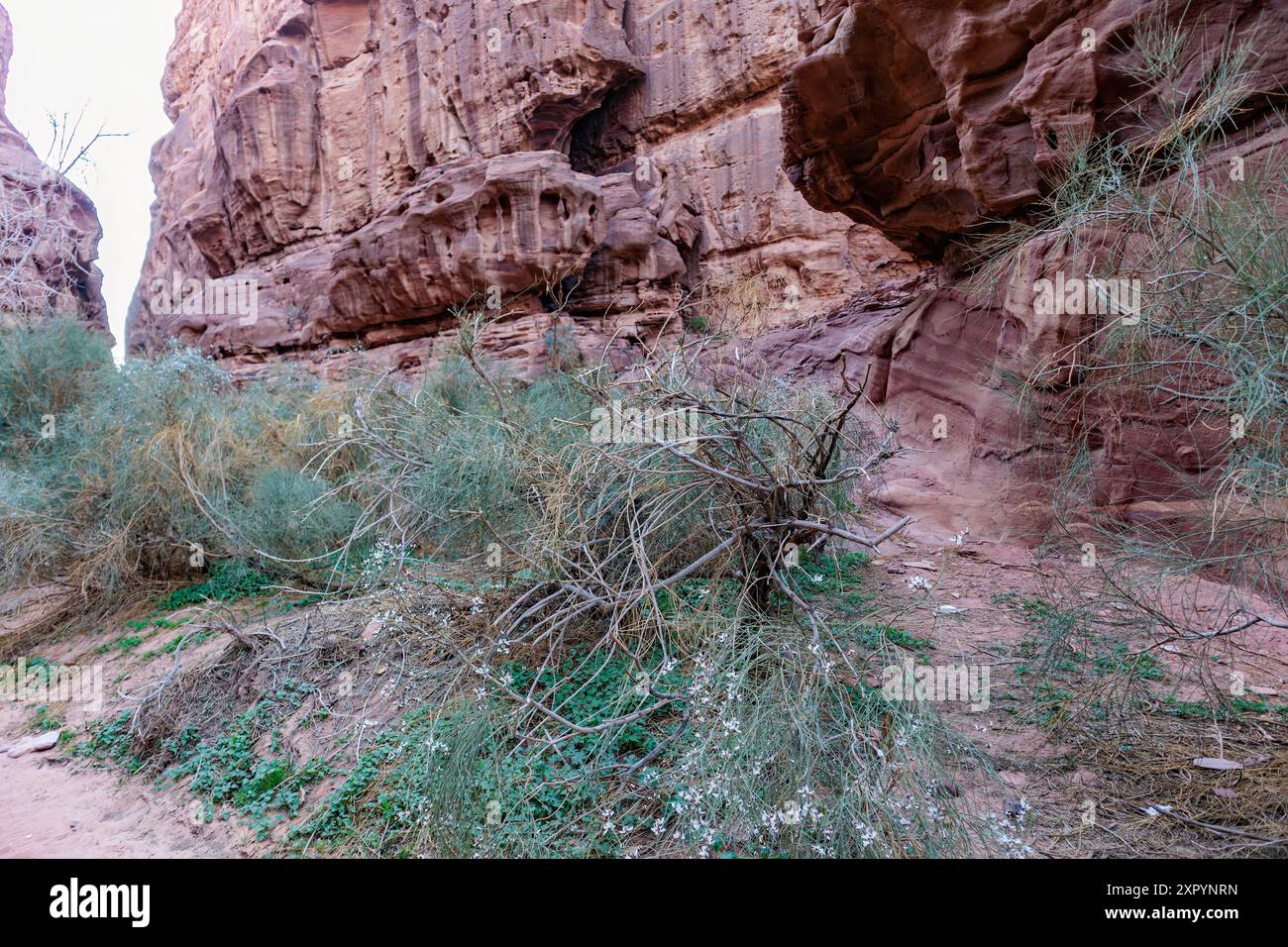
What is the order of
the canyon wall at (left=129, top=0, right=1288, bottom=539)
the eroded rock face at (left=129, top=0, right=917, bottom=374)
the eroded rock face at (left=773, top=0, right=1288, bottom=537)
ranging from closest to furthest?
the eroded rock face at (left=773, top=0, right=1288, bottom=537)
the canyon wall at (left=129, top=0, right=1288, bottom=539)
the eroded rock face at (left=129, top=0, right=917, bottom=374)

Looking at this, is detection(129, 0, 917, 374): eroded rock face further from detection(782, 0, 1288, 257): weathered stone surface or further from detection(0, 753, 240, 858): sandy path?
detection(0, 753, 240, 858): sandy path

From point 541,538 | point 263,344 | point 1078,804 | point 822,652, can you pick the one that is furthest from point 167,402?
point 263,344

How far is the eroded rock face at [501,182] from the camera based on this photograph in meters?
14.4

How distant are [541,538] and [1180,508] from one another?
4556 millimetres

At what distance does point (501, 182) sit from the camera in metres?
14.1

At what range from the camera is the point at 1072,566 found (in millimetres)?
4816

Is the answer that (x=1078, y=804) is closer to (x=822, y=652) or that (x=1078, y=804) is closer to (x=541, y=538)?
(x=822, y=652)

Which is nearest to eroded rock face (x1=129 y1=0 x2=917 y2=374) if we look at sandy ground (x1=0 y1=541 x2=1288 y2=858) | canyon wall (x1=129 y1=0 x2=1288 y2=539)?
canyon wall (x1=129 y1=0 x2=1288 y2=539)

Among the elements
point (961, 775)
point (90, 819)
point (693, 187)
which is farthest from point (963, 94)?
point (693, 187)

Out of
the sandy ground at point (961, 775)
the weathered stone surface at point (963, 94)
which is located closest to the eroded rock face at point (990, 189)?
the weathered stone surface at point (963, 94)

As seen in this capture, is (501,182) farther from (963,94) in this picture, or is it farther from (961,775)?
(961,775)

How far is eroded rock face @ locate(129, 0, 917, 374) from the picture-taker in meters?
14.4

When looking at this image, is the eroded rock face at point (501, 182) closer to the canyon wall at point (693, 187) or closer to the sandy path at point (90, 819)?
the canyon wall at point (693, 187)
